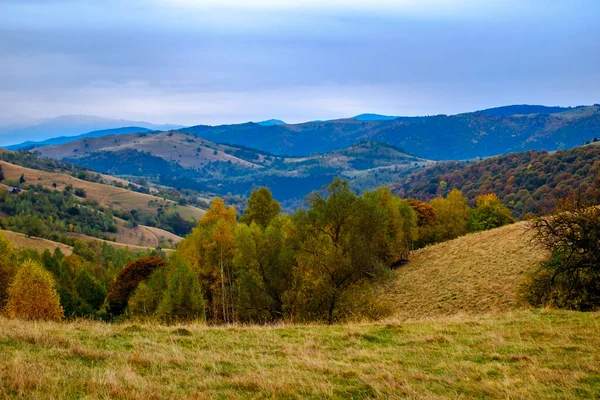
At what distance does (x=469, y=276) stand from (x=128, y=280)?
43692 millimetres

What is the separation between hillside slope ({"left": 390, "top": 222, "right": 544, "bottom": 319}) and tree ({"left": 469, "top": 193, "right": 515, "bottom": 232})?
24.4 m

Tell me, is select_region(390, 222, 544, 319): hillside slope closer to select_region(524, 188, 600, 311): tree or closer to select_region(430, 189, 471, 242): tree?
select_region(524, 188, 600, 311): tree

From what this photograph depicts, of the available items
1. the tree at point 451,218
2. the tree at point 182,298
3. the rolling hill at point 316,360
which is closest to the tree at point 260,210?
the tree at point 182,298

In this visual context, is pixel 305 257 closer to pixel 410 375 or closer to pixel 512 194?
pixel 410 375

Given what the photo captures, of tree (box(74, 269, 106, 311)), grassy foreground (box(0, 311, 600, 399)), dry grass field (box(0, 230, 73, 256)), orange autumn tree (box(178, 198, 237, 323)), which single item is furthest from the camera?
dry grass field (box(0, 230, 73, 256))

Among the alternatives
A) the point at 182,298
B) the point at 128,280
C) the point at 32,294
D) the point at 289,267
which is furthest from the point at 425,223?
the point at 32,294

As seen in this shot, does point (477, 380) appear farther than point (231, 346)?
No

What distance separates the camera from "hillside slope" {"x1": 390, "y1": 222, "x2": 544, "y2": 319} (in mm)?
37438

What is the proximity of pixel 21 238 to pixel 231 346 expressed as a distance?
13838 centimetres

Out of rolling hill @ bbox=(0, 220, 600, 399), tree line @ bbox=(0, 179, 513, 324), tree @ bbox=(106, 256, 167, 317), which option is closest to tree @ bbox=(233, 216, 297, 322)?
tree line @ bbox=(0, 179, 513, 324)

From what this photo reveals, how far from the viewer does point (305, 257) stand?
113 feet

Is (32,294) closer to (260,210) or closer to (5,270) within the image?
(5,270)

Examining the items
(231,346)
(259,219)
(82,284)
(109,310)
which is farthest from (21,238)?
(231,346)

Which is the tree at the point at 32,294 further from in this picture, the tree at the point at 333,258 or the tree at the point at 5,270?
A: the tree at the point at 333,258
